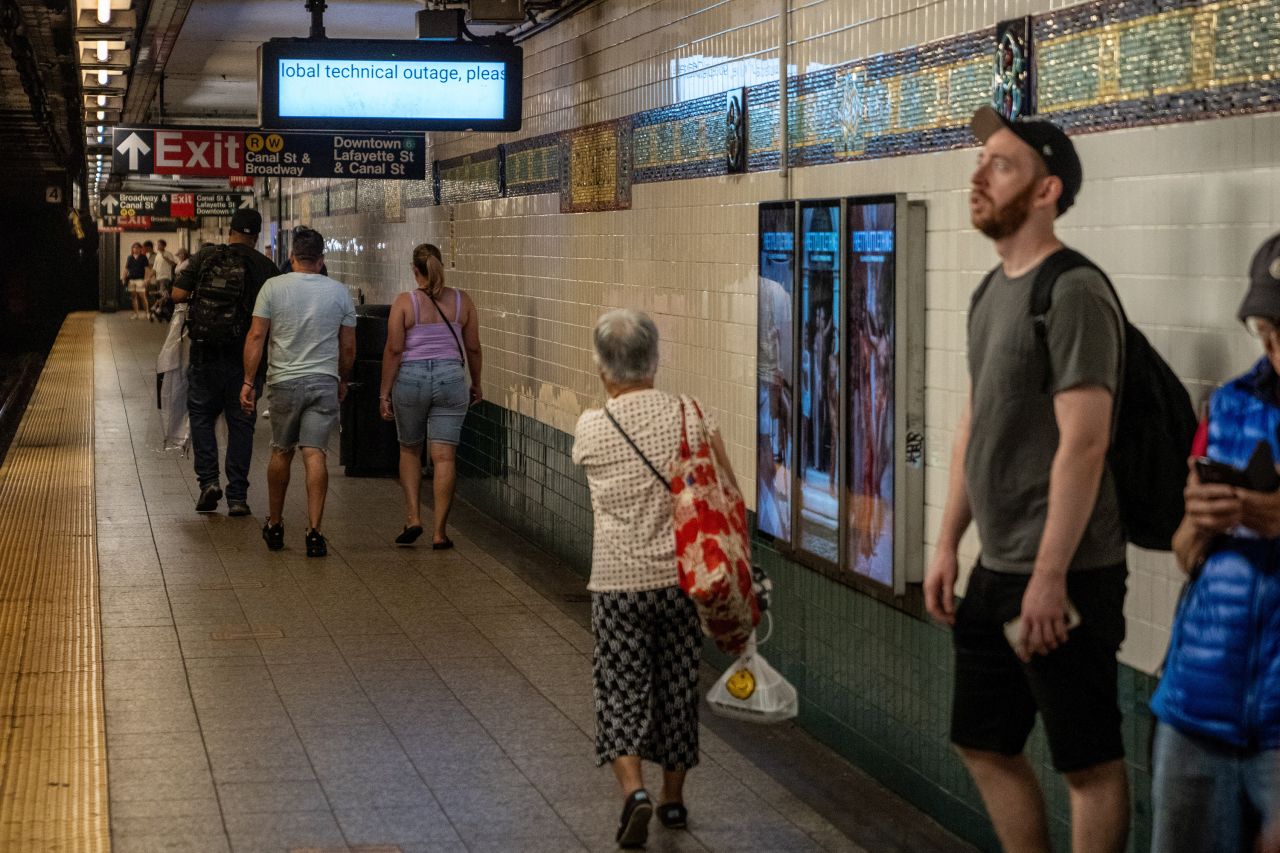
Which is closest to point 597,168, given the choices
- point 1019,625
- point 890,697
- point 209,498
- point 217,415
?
point 217,415

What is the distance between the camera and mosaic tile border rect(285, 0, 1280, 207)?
11.6ft

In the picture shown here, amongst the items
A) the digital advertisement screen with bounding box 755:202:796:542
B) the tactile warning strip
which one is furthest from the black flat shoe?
the digital advertisement screen with bounding box 755:202:796:542

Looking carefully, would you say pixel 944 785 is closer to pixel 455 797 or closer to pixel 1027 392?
pixel 455 797

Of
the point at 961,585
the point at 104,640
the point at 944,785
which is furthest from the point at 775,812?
the point at 104,640

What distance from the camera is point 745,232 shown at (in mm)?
6316

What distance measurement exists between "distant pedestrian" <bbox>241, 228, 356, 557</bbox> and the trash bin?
296cm

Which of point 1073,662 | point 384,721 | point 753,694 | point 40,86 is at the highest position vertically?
point 40,86

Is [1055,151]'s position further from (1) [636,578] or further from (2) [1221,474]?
(1) [636,578]

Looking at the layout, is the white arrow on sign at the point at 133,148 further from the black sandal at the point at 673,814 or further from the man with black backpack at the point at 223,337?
the black sandal at the point at 673,814

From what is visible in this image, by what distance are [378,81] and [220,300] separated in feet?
5.95

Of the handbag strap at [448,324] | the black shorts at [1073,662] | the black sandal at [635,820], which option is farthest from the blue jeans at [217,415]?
the black shorts at [1073,662]

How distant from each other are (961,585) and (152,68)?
1161cm

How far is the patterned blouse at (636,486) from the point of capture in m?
4.52

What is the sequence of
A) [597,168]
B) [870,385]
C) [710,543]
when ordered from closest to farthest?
[710,543] → [870,385] → [597,168]
